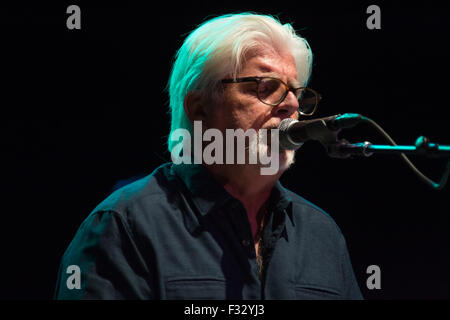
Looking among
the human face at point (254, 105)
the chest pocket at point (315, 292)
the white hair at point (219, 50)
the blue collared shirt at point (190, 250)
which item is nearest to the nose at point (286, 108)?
the human face at point (254, 105)

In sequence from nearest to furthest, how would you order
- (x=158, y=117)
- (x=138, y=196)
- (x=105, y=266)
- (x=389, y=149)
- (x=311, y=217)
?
1. (x=389, y=149)
2. (x=105, y=266)
3. (x=138, y=196)
4. (x=311, y=217)
5. (x=158, y=117)

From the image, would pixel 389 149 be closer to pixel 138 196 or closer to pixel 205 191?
pixel 205 191

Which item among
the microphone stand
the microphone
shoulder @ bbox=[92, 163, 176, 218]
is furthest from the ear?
the microphone stand

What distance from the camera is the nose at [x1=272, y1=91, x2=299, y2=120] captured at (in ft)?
5.59

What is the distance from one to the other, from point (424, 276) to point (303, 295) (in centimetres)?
133

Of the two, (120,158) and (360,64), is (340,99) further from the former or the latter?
(120,158)

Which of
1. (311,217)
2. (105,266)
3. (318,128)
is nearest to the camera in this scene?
(318,128)

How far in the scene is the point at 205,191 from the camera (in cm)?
167

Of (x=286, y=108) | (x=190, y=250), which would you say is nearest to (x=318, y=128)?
(x=286, y=108)

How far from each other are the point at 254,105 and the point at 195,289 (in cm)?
67
